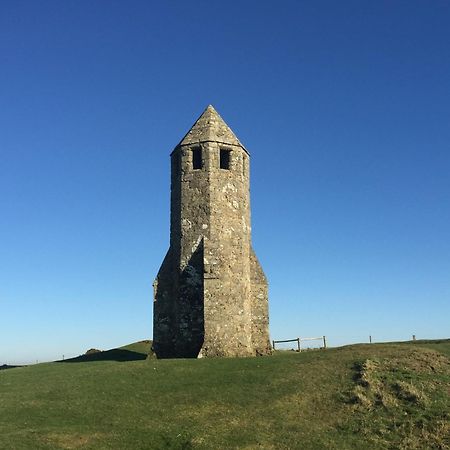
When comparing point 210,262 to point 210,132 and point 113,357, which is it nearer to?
point 210,132

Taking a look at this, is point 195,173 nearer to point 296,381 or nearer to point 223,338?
point 223,338

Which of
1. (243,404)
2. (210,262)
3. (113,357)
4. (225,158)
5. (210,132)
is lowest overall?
(243,404)

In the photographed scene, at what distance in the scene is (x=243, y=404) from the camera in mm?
21828

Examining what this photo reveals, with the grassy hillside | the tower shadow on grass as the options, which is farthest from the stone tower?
the grassy hillside

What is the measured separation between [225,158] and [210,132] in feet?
6.74

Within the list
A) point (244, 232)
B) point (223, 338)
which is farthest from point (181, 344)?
point (244, 232)

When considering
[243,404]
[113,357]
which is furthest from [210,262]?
[243,404]

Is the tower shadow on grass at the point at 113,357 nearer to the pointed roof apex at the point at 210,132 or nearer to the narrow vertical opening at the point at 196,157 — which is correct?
the narrow vertical opening at the point at 196,157

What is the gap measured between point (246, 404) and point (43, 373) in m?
13.4

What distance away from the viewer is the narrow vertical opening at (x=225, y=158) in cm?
3722

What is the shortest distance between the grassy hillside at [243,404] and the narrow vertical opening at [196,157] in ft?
45.2

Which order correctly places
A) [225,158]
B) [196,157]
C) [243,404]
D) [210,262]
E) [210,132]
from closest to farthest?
1. [243,404]
2. [210,262]
3. [210,132]
4. [196,157]
5. [225,158]

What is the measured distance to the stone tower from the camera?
33375mm

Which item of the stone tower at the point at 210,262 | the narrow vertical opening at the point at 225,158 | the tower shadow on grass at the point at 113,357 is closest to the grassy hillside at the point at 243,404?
the stone tower at the point at 210,262
